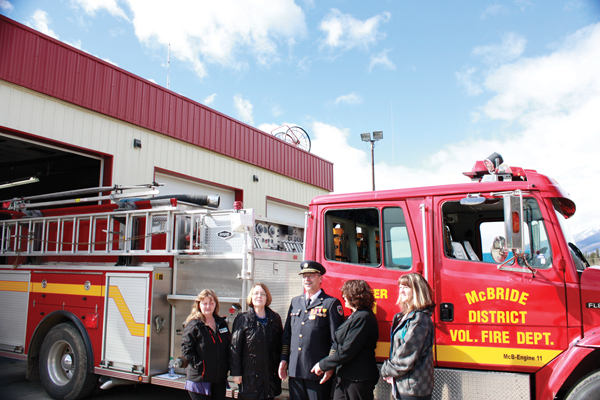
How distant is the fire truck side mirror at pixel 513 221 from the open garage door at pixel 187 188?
31.2 ft

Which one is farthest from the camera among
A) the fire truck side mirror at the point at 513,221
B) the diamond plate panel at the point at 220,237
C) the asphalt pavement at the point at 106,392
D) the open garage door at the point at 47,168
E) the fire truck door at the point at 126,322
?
the open garage door at the point at 47,168

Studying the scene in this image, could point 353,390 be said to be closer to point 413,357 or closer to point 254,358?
point 413,357

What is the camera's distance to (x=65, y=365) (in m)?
6.12

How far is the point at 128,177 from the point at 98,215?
181 inches

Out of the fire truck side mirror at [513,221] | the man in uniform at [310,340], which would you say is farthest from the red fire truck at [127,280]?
the fire truck side mirror at [513,221]

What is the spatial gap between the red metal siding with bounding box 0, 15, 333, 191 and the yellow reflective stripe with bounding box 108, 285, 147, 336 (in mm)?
5327

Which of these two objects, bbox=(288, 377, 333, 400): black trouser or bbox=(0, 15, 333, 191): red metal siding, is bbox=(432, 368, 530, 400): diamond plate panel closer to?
bbox=(288, 377, 333, 400): black trouser

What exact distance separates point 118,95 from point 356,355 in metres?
9.09

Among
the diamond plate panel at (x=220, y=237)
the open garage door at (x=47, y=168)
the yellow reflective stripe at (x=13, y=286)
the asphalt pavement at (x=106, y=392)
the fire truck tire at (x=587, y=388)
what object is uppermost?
the open garage door at (x=47, y=168)

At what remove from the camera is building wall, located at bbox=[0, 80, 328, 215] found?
8.66 meters

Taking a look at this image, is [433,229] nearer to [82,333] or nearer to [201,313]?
[201,313]

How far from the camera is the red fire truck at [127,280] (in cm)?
524

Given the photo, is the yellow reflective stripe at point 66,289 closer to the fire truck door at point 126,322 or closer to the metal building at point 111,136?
the fire truck door at point 126,322

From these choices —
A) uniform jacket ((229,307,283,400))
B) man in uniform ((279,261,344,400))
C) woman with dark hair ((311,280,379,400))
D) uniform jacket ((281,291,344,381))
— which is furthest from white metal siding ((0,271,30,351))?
woman with dark hair ((311,280,379,400))
